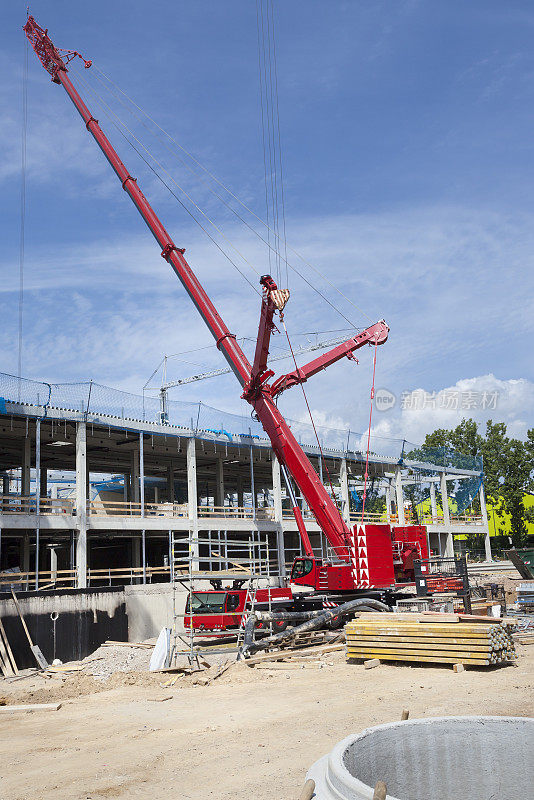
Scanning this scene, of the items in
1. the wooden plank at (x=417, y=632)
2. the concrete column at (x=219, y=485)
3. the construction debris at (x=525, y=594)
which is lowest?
the construction debris at (x=525, y=594)

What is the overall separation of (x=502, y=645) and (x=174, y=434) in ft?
72.2

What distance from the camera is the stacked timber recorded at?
577 inches

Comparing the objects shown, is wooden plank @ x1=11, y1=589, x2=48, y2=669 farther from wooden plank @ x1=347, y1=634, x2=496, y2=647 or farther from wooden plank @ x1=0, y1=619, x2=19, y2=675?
wooden plank @ x1=347, y1=634, x2=496, y2=647

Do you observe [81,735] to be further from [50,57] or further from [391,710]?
[50,57]

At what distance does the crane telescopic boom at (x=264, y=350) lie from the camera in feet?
82.0

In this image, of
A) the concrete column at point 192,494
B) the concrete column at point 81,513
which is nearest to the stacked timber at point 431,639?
the concrete column at point 81,513

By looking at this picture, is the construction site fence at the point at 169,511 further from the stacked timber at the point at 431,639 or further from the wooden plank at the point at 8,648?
the stacked timber at the point at 431,639

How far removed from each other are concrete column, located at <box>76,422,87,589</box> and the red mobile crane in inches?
283

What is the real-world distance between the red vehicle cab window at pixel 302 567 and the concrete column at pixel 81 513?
30.7 feet

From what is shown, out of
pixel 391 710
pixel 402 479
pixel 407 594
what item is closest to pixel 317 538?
pixel 402 479

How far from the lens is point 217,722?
460 inches

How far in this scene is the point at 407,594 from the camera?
24969mm

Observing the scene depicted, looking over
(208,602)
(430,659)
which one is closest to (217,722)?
(430,659)

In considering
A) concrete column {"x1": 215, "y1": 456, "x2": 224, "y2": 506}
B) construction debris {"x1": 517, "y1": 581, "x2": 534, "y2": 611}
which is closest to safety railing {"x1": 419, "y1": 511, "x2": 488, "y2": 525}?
concrete column {"x1": 215, "y1": 456, "x2": 224, "y2": 506}
